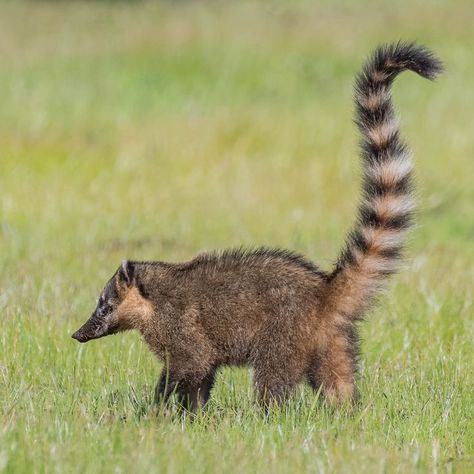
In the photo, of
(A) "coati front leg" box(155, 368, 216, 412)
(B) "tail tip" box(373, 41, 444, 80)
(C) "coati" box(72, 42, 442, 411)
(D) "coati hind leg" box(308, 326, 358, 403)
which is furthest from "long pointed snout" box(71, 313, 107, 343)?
(B) "tail tip" box(373, 41, 444, 80)

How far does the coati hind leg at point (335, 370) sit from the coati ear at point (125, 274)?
1.21 meters

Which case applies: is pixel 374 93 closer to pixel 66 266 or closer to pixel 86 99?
pixel 66 266

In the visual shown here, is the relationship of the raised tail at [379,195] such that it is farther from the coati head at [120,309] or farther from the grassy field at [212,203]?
the coati head at [120,309]

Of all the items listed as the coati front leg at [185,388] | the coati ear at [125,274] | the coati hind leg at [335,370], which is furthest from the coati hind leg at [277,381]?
the coati ear at [125,274]

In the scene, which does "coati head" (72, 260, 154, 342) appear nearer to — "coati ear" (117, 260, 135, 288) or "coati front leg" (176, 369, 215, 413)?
"coati ear" (117, 260, 135, 288)

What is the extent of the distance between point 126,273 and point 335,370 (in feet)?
4.42

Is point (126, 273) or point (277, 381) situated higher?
point (126, 273)

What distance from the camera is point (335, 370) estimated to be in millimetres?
6613

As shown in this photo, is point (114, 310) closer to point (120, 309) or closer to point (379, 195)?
point (120, 309)

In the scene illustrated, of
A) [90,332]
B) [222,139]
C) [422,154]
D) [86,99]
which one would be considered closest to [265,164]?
[222,139]

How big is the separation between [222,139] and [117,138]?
1614 millimetres

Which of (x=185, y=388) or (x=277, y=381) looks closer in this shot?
(x=277, y=381)

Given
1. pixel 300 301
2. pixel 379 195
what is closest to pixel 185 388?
pixel 300 301

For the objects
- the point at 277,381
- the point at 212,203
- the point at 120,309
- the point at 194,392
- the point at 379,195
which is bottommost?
the point at 194,392
